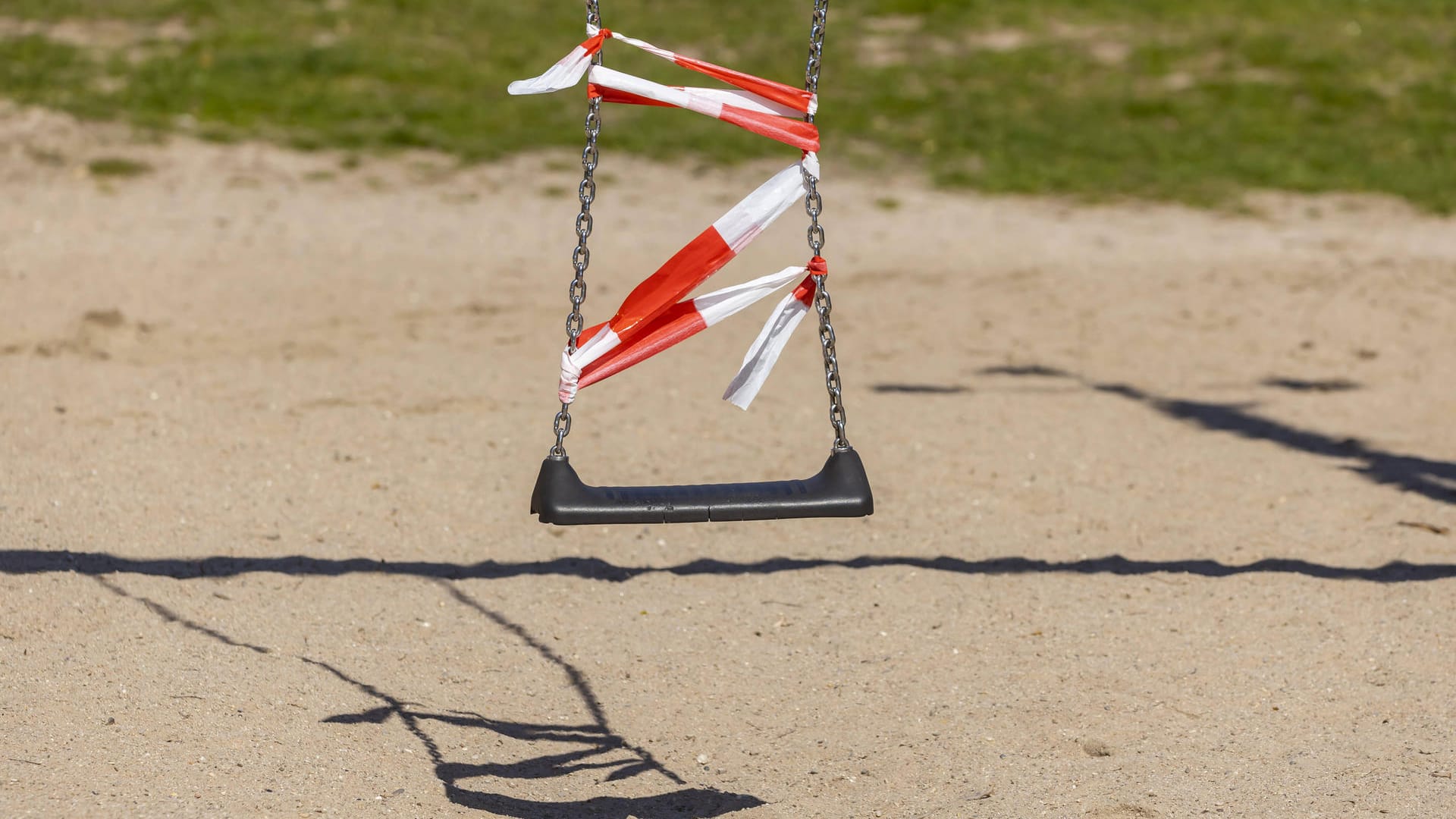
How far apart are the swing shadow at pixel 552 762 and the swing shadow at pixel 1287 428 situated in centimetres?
292

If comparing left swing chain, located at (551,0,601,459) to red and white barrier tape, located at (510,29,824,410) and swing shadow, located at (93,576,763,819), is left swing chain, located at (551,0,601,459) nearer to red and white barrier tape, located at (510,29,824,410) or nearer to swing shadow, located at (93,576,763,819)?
red and white barrier tape, located at (510,29,824,410)

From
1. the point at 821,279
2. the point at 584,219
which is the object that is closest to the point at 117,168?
the point at 584,219

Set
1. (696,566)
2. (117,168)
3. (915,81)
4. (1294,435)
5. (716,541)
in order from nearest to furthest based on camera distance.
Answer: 1. (696,566)
2. (716,541)
3. (1294,435)
4. (117,168)
5. (915,81)

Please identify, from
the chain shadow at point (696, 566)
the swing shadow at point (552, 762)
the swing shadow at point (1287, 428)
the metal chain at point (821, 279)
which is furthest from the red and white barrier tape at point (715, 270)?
the swing shadow at point (1287, 428)

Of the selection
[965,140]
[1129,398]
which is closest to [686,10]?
[965,140]

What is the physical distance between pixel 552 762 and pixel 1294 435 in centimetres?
366

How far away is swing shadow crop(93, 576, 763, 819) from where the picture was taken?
3.46 meters

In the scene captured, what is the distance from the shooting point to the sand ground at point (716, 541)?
363 cm

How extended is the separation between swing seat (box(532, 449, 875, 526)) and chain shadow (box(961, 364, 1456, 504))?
2.83m

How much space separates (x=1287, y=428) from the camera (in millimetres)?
6133

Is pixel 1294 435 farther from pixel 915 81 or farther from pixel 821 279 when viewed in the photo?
pixel 915 81

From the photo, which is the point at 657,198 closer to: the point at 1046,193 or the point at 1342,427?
the point at 1046,193

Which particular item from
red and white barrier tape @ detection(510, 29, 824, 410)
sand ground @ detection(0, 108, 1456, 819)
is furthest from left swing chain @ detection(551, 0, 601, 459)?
sand ground @ detection(0, 108, 1456, 819)

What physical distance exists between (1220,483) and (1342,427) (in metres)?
0.92
